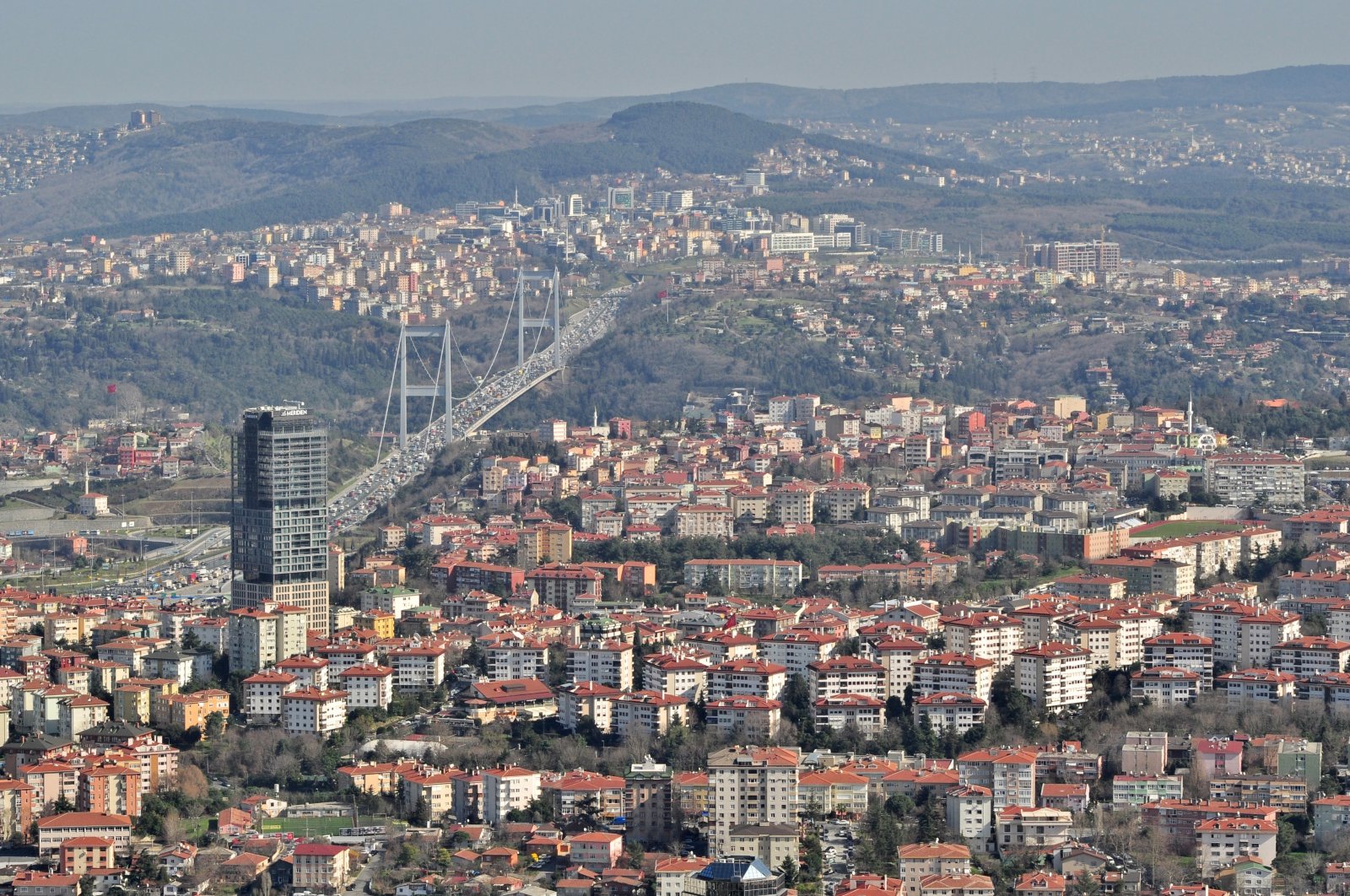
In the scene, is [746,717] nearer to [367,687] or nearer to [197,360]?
[367,687]

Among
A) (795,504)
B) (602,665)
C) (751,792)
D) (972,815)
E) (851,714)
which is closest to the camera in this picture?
(751,792)

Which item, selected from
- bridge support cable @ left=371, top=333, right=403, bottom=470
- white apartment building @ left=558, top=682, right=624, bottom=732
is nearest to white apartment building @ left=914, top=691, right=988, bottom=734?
white apartment building @ left=558, top=682, right=624, bottom=732

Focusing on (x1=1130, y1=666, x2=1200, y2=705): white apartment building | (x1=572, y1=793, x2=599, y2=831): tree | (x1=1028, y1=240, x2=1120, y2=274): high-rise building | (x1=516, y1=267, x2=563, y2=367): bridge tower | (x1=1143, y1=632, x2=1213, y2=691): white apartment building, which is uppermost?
(x1=1028, y1=240, x2=1120, y2=274): high-rise building

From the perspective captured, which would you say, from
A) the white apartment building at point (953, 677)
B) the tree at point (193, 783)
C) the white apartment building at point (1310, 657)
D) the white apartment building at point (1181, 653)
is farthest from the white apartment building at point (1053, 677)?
the tree at point (193, 783)

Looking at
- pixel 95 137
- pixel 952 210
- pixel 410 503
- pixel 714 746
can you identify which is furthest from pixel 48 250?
pixel 714 746

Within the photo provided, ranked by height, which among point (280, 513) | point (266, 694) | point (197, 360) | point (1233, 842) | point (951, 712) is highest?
point (280, 513)

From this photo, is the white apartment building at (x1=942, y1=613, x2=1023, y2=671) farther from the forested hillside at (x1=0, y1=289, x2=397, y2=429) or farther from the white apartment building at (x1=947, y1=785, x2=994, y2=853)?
the forested hillside at (x1=0, y1=289, x2=397, y2=429)

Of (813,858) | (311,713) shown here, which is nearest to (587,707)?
(311,713)

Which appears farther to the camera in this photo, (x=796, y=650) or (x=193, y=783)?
(x=796, y=650)
